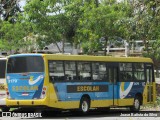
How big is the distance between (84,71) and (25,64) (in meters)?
2.70

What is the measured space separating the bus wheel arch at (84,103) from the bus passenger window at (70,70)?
1060 millimetres

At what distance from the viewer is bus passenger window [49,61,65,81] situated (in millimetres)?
20422

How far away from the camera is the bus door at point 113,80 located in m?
23.5

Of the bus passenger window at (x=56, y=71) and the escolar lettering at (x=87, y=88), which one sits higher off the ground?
the bus passenger window at (x=56, y=71)

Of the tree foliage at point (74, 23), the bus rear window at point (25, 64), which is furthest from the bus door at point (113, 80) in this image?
the tree foliage at point (74, 23)

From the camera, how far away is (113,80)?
23.8 metres

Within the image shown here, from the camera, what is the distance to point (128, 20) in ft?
76.6

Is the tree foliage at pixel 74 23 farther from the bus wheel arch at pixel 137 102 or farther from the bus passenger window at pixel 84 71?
the bus passenger window at pixel 84 71

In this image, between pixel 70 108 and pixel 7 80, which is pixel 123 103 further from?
pixel 7 80

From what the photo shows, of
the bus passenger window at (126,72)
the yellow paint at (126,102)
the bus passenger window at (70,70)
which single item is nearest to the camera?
the bus passenger window at (70,70)

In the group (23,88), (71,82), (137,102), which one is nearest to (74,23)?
(137,102)

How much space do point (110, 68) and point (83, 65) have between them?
76.2 inches

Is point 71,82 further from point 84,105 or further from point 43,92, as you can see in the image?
point 43,92

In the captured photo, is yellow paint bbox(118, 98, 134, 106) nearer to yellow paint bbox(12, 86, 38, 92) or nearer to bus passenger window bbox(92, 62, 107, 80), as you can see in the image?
bus passenger window bbox(92, 62, 107, 80)
